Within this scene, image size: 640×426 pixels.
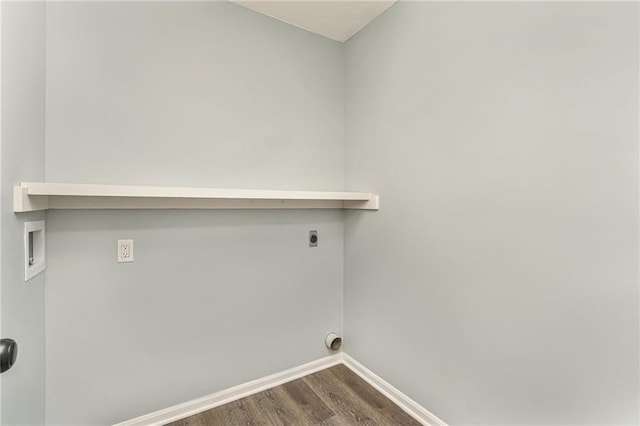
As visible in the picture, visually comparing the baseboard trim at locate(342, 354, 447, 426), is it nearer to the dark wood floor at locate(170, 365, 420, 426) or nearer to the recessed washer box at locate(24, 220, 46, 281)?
the dark wood floor at locate(170, 365, 420, 426)

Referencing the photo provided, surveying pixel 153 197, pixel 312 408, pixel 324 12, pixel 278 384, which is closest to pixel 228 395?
pixel 278 384

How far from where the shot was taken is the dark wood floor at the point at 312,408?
1630 mm

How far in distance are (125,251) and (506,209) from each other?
1828 mm

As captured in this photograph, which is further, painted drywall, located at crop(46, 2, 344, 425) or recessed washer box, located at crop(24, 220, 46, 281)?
painted drywall, located at crop(46, 2, 344, 425)

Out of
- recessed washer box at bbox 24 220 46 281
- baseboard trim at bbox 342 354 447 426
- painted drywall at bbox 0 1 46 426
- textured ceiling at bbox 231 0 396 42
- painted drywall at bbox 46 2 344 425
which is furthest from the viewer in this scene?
textured ceiling at bbox 231 0 396 42

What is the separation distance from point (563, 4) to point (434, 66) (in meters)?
0.56

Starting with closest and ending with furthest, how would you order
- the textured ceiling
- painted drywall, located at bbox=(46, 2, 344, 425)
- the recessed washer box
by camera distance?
the recessed washer box, painted drywall, located at bbox=(46, 2, 344, 425), the textured ceiling

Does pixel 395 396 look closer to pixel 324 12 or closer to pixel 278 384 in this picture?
pixel 278 384

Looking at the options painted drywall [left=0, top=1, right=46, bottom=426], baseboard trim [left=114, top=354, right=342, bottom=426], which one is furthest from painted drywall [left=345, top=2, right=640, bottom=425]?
painted drywall [left=0, top=1, right=46, bottom=426]

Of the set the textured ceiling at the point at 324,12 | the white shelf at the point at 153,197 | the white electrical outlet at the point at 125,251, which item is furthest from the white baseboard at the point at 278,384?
the textured ceiling at the point at 324,12

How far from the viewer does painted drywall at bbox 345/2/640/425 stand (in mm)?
989

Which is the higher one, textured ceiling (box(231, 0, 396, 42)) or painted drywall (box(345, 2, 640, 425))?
textured ceiling (box(231, 0, 396, 42))

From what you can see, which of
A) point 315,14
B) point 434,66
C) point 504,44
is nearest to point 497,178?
point 504,44

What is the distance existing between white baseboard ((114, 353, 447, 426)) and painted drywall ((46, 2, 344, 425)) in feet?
0.17
